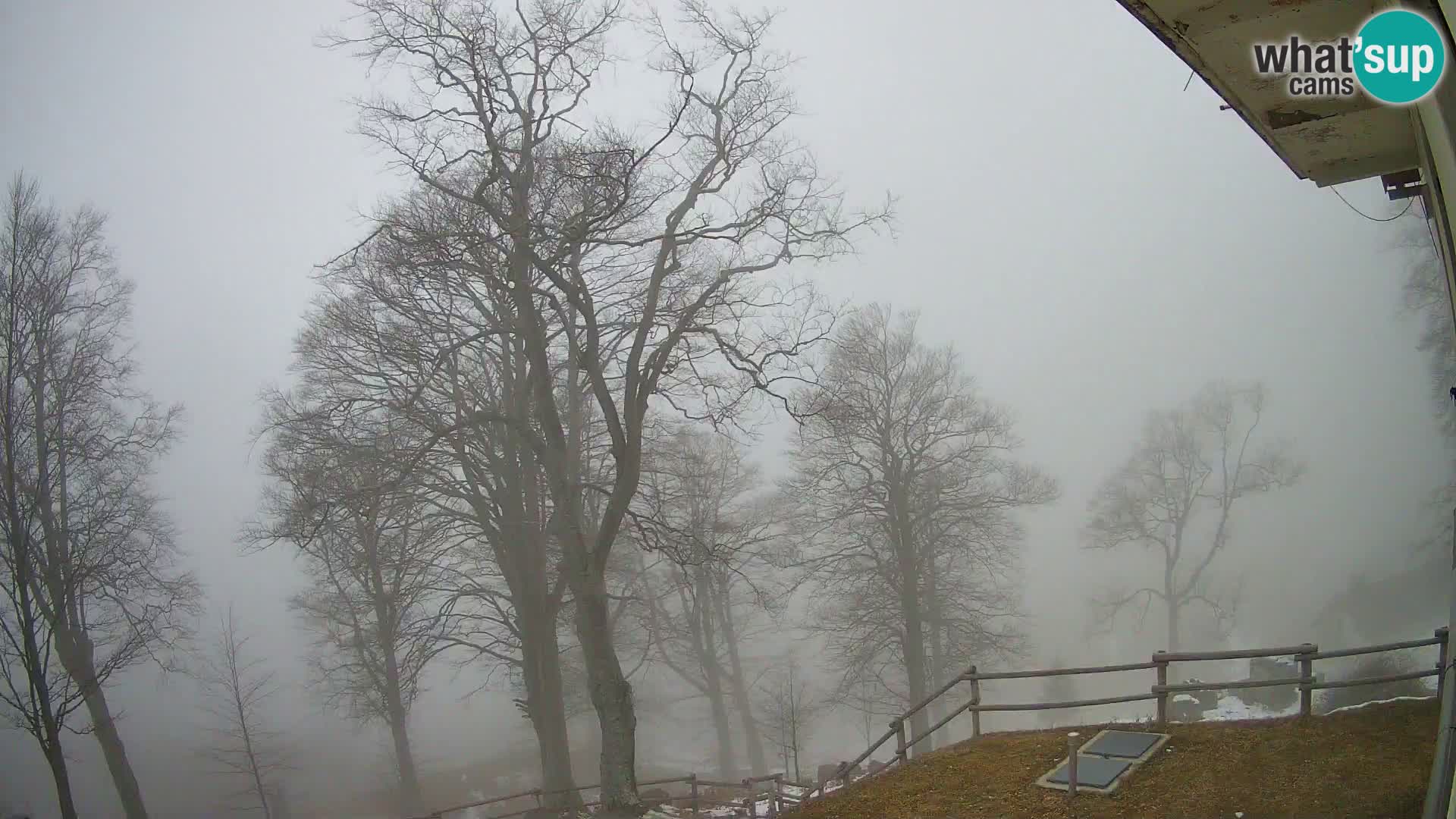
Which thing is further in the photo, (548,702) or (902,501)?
(902,501)

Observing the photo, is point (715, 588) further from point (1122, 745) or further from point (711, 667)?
point (1122, 745)

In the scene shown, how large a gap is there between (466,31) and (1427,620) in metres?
21.8

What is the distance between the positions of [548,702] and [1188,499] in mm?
18277

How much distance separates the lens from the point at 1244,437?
2133cm

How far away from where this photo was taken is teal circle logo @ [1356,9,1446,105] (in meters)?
3.48

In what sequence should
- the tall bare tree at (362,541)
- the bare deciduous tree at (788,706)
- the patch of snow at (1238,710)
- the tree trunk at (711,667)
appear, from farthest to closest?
the tree trunk at (711,667)
the bare deciduous tree at (788,706)
the patch of snow at (1238,710)
the tall bare tree at (362,541)

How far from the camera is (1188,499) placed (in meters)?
21.1

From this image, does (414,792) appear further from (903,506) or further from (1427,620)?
(1427,620)

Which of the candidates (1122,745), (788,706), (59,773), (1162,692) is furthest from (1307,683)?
(59,773)

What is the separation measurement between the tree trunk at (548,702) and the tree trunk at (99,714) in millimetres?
7665

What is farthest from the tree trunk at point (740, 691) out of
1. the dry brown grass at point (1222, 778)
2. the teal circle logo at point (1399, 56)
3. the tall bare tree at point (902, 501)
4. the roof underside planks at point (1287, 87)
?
the teal circle logo at point (1399, 56)

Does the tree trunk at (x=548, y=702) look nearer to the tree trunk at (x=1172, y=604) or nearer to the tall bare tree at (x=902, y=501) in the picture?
the tall bare tree at (x=902, y=501)

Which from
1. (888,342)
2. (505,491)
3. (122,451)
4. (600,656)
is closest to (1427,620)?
(888,342)

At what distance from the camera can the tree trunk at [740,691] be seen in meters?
19.8
